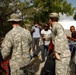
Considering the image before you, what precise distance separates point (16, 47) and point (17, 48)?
0.03m

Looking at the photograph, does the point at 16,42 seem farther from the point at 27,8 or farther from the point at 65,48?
the point at 27,8

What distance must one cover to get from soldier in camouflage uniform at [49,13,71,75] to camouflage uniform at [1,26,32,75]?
54cm

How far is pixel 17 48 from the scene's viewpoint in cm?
484

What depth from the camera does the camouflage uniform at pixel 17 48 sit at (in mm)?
4738

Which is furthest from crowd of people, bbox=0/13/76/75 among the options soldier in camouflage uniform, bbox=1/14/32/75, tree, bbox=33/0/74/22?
tree, bbox=33/0/74/22

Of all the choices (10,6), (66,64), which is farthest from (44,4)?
(66,64)

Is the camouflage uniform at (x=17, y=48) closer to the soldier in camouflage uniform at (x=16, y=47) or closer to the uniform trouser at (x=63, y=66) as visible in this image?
the soldier in camouflage uniform at (x=16, y=47)

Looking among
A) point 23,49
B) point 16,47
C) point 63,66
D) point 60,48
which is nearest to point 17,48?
point 16,47

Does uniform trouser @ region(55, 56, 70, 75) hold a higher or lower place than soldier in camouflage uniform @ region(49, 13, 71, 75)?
lower

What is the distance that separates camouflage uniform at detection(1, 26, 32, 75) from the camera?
474 cm

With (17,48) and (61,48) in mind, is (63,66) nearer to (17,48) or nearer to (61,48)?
(61,48)

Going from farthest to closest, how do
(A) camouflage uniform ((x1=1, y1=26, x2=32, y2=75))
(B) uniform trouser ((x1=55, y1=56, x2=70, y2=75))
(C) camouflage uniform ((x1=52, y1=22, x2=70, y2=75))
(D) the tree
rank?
1. (D) the tree
2. (B) uniform trouser ((x1=55, y1=56, x2=70, y2=75))
3. (C) camouflage uniform ((x1=52, y1=22, x2=70, y2=75))
4. (A) camouflage uniform ((x1=1, y1=26, x2=32, y2=75))

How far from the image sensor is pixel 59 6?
5003 centimetres

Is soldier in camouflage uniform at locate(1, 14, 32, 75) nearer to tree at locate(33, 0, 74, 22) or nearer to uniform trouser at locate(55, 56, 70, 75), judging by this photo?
uniform trouser at locate(55, 56, 70, 75)
